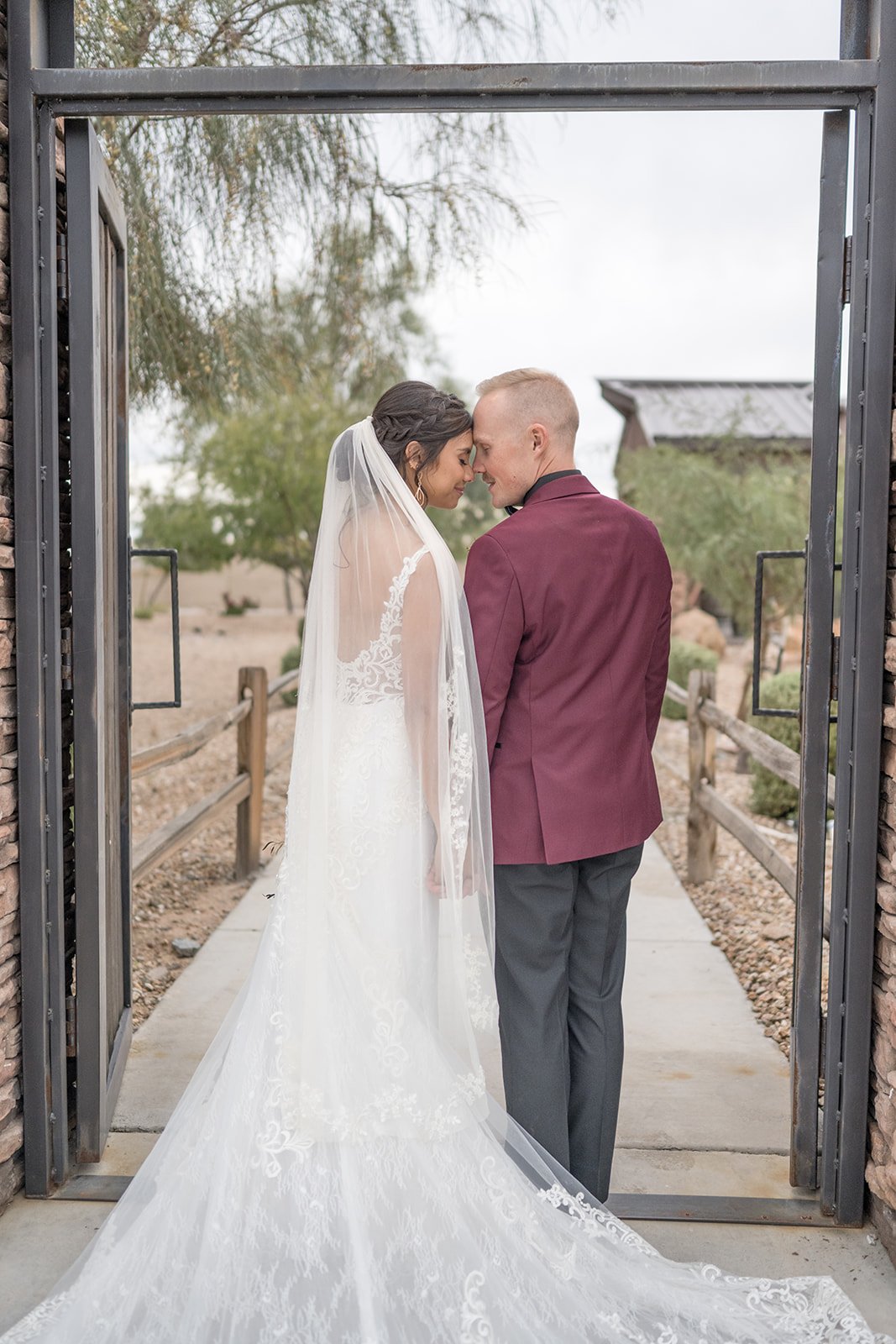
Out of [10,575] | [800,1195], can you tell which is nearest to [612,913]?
[800,1195]

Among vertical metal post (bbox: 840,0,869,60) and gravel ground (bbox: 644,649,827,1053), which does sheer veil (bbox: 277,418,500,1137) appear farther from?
gravel ground (bbox: 644,649,827,1053)

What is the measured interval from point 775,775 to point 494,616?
17.4 feet

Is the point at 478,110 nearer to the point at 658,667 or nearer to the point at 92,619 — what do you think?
the point at 658,667

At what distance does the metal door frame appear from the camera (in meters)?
2.48

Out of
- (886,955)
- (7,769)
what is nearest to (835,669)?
(886,955)

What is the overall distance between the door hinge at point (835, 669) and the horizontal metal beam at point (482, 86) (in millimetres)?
1193

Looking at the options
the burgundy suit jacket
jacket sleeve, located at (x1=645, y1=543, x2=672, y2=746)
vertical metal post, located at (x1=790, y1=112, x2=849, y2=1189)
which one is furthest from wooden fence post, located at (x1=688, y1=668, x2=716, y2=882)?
the burgundy suit jacket

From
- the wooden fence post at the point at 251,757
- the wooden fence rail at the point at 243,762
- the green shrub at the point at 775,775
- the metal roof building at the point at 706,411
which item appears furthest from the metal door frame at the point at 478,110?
the metal roof building at the point at 706,411

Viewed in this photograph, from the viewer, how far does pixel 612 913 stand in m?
2.52

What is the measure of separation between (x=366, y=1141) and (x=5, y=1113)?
95 cm

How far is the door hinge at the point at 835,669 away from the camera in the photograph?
2639 millimetres

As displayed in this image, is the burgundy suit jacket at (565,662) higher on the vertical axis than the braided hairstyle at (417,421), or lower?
lower

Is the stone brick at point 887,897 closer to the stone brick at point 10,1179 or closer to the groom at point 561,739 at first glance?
the groom at point 561,739

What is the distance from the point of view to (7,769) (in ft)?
8.59
